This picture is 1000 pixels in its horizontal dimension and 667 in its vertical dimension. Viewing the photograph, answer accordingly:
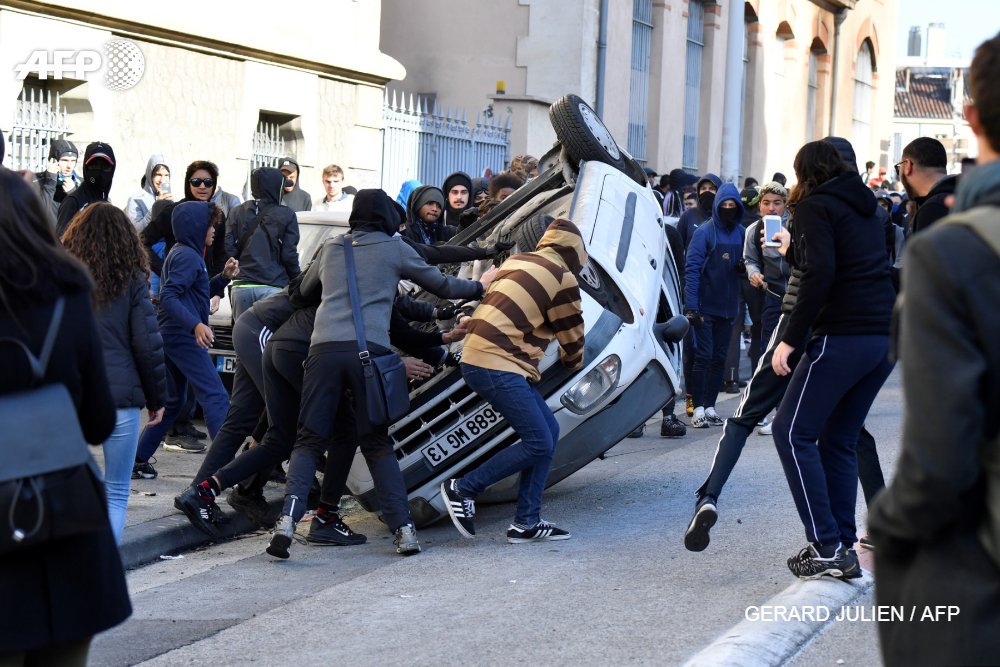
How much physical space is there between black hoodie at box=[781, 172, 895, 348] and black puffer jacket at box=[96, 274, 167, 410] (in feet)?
8.70

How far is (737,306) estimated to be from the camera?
39.2 ft

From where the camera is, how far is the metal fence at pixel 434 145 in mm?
18766

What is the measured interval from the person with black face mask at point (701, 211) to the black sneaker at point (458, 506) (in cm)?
697

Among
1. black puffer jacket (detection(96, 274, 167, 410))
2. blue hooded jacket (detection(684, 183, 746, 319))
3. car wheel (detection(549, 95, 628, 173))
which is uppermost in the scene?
car wheel (detection(549, 95, 628, 173))

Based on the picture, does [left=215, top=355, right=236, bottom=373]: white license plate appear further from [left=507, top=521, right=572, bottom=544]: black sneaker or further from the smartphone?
the smartphone

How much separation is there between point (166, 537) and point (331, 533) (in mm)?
852

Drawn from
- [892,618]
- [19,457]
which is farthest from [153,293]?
[892,618]

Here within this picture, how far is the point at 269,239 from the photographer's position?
946 centimetres

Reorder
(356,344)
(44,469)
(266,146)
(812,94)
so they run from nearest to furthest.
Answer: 1. (44,469)
2. (356,344)
3. (266,146)
4. (812,94)

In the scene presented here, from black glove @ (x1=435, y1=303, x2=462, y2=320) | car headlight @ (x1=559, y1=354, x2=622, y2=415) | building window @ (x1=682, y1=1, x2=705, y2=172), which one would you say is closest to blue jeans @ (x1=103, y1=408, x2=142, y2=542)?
black glove @ (x1=435, y1=303, x2=462, y2=320)

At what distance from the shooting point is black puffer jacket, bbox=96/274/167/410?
239 inches

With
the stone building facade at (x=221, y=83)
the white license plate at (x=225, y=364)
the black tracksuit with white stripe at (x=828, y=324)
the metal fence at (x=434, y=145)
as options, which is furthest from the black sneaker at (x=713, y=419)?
the metal fence at (x=434, y=145)

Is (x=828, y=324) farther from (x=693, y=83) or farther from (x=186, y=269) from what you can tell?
(x=693, y=83)

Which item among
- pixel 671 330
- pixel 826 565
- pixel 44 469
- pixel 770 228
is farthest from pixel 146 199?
pixel 44 469
